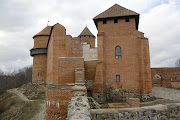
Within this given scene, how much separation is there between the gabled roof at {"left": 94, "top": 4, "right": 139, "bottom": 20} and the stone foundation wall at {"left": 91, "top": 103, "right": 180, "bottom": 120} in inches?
397

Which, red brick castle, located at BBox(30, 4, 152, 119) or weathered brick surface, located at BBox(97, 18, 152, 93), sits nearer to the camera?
red brick castle, located at BBox(30, 4, 152, 119)

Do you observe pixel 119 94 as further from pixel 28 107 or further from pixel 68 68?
pixel 28 107

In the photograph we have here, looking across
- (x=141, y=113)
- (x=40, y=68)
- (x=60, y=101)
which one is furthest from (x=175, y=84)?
(x=40, y=68)

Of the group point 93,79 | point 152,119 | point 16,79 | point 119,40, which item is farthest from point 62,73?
point 16,79

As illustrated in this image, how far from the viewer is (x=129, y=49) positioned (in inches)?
510

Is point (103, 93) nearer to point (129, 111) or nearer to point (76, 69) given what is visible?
point (76, 69)

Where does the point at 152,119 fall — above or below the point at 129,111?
below

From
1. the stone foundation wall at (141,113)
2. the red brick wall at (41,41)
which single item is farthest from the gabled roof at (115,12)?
the red brick wall at (41,41)

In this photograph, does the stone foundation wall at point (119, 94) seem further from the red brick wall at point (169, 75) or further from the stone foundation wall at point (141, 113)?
the red brick wall at point (169, 75)

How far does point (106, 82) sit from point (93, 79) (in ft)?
4.30

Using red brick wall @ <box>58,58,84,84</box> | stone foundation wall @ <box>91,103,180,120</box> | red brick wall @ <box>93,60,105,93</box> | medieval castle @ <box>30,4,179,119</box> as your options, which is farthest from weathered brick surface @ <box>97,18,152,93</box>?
stone foundation wall @ <box>91,103,180,120</box>

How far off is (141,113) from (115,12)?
37.1ft

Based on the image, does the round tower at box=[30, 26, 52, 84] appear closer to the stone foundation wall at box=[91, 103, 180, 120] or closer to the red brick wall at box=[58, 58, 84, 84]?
the red brick wall at box=[58, 58, 84, 84]

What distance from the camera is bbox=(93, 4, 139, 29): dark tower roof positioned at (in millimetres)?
13023
